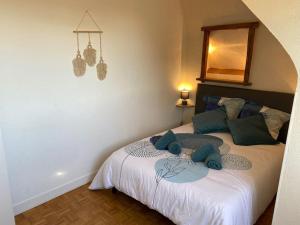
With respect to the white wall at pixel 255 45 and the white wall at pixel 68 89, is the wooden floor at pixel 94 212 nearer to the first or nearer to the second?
the white wall at pixel 68 89

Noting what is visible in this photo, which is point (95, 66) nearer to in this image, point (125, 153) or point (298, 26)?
point (125, 153)

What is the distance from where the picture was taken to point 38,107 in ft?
7.37

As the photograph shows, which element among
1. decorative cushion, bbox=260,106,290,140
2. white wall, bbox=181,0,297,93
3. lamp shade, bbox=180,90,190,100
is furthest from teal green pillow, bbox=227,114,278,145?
lamp shade, bbox=180,90,190,100

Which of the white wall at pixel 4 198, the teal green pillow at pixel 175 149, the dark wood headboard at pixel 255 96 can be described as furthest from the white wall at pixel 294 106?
the dark wood headboard at pixel 255 96

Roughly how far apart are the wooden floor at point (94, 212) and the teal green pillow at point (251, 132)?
702 millimetres

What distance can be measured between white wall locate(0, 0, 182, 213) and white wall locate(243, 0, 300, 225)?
1.90m

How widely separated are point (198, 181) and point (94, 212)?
1.13m

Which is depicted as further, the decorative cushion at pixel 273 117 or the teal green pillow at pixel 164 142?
the decorative cushion at pixel 273 117

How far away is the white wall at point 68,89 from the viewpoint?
2.08 metres

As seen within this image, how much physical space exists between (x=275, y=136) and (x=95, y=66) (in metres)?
2.23

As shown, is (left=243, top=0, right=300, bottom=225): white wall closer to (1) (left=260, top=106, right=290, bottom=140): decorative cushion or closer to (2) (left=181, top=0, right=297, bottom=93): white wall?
(1) (left=260, top=106, right=290, bottom=140): decorative cushion

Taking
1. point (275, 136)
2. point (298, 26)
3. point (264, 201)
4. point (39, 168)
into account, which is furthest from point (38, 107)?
point (275, 136)

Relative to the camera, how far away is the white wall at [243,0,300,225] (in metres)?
0.83

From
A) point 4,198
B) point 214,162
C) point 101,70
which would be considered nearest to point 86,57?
point 101,70
